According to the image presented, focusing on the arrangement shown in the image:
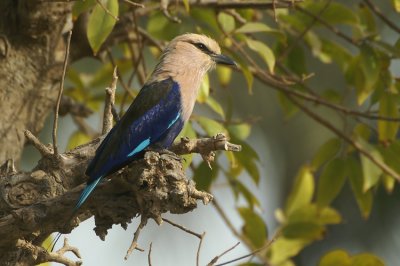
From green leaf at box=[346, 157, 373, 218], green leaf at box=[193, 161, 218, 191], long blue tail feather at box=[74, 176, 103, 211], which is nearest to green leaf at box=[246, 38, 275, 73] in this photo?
green leaf at box=[193, 161, 218, 191]

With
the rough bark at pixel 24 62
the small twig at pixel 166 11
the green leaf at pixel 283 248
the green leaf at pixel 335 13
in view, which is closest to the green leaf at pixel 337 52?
the green leaf at pixel 335 13

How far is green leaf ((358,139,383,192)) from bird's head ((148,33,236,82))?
100cm

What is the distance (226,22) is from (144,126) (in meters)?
1.03

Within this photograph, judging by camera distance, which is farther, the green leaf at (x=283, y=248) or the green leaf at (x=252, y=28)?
the green leaf at (x=283, y=248)

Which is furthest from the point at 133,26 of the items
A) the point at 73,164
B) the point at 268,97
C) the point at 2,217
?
the point at 268,97

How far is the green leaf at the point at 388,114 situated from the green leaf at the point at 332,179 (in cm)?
31

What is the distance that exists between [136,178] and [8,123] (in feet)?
5.02

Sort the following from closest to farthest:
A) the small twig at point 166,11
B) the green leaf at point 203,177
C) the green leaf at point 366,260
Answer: the green leaf at point 366,260
the small twig at point 166,11
the green leaf at point 203,177

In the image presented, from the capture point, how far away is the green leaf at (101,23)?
5105 millimetres

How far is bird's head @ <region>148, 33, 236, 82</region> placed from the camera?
575 centimetres

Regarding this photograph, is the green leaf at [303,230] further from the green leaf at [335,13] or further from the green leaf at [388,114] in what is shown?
the green leaf at [335,13]

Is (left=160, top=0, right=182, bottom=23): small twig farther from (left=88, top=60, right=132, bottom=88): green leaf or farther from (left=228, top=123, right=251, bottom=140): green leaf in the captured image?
(left=88, top=60, right=132, bottom=88): green leaf

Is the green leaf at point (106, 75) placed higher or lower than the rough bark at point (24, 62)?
higher

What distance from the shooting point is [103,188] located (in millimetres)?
4480
